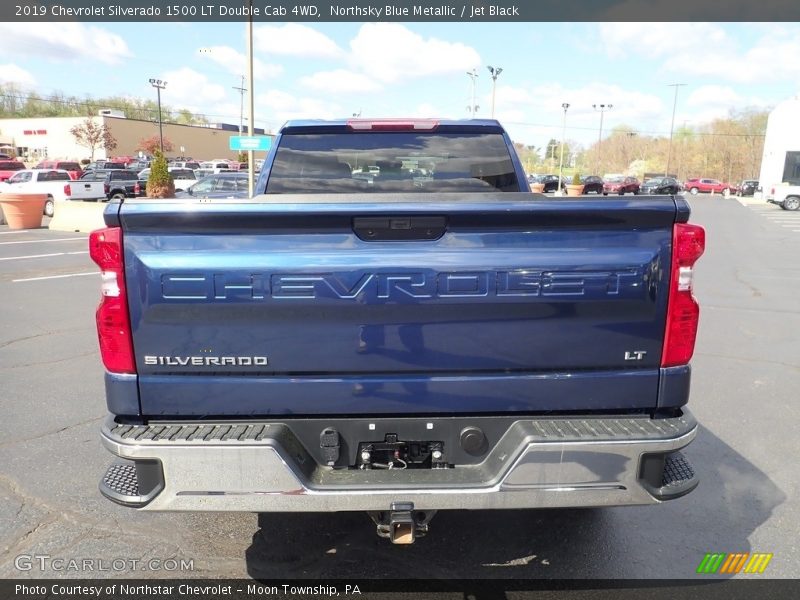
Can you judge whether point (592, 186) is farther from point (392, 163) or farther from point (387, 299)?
point (387, 299)

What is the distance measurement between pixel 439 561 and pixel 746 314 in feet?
24.2

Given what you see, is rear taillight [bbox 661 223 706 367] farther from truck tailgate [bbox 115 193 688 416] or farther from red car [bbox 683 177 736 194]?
red car [bbox 683 177 736 194]

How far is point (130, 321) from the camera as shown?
7.65ft

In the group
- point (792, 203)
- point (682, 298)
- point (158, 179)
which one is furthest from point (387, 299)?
point (792, 203)

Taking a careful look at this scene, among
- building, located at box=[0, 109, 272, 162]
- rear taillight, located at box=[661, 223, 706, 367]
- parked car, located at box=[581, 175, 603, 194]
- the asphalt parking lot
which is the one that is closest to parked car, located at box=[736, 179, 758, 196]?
parked car, located at box=[581, 175, 603, 194]

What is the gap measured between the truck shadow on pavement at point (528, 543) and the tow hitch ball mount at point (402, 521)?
1.96 feet

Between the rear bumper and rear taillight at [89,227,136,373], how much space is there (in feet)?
0.97

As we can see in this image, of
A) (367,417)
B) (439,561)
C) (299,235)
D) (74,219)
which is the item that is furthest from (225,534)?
(74,219)

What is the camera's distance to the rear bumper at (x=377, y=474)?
7.50 feet

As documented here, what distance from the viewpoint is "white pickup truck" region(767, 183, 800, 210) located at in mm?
34594

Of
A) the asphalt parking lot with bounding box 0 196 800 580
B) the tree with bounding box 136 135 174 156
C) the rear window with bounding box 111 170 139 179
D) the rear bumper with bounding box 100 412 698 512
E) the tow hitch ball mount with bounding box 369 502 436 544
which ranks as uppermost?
the tree with bounding box 136 135 174 156

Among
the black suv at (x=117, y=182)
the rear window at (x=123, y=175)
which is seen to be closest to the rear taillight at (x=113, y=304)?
the black suv at (x=117, y=182)

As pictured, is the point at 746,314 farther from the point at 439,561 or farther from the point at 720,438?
the point at 439,561

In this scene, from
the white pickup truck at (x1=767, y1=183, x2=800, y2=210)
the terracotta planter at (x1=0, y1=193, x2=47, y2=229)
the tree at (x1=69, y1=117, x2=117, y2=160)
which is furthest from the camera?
the tree at (x1=69, y1=117, x2=117, y2=160)
